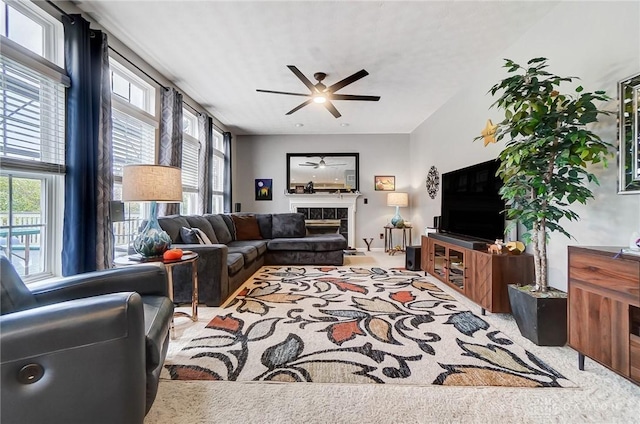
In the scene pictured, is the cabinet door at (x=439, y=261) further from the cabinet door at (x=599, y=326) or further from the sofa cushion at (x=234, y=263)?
the sofa cushion at (x=234, y=263)

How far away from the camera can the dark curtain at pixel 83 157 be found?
226 centimetres

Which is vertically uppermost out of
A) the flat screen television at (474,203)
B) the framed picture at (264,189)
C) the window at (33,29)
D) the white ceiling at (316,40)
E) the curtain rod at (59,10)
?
the white ceiling at (316,40)

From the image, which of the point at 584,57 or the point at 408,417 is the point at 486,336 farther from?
the point at 584,57

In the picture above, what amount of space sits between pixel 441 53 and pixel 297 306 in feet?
10.2

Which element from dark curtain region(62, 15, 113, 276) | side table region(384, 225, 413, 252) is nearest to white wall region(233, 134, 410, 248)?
side table region(384, 225, 413, 252)

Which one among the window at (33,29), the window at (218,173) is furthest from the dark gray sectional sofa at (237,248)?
the window at (33,29)

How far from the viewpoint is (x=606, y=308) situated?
5.12 feet

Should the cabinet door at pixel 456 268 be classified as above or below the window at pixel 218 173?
below

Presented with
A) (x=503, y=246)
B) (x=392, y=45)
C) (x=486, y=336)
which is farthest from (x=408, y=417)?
(x=392, y=45)

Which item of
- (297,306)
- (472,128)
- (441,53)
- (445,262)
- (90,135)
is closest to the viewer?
(90,135)

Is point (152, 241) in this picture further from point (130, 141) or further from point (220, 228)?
point (220, 228)

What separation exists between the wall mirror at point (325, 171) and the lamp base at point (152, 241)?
14.3ft

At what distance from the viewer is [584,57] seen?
216 cm

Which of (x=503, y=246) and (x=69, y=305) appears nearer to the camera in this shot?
(x=69, y=305)
